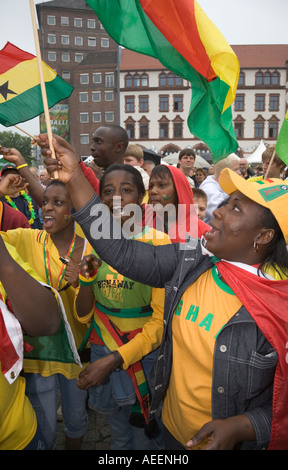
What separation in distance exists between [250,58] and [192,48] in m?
50.1

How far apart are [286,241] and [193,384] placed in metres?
0.72

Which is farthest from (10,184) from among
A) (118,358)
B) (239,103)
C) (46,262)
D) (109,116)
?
(239,103)

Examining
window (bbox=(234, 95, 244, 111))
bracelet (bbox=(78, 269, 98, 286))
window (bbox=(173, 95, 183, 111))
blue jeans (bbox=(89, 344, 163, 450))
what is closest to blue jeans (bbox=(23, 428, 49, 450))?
blue jeans (bbox=(89, 344, 163, 450))

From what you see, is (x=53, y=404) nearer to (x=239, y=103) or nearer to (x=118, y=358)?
(x=118, y=358)

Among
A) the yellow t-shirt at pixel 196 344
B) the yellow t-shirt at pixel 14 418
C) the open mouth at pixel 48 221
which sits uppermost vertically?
the open mouth at pixel 48 221

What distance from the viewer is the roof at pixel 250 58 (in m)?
44.0

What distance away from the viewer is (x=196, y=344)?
4.94 ft

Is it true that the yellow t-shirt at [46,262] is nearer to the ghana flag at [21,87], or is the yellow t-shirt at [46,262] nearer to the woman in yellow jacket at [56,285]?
the woman in yellow jacket at [56,285]

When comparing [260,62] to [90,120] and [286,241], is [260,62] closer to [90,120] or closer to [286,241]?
[90,120]

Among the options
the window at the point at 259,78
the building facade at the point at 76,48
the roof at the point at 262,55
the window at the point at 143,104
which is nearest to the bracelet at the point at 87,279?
the window at the point at 143,104

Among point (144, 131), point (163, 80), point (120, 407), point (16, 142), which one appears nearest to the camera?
point (120, 407)

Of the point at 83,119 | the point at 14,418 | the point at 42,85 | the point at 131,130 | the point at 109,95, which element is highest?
the point at 109,95

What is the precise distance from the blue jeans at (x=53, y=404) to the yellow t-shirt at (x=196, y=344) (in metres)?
0.79

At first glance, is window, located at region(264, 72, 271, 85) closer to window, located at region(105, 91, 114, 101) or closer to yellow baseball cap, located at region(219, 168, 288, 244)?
window, located at region(105, 91, 114, 101)
